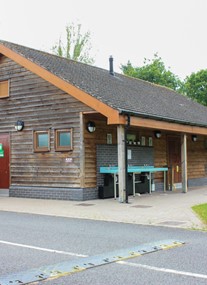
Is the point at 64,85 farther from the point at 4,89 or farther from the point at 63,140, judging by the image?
the point at 4,89

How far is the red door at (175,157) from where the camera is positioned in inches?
826

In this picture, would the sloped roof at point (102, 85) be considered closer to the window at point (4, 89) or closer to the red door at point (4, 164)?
the window at point (4, 89)

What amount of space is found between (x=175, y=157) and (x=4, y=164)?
8.06m

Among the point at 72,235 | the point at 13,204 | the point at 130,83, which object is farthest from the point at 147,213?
the point at 130,83

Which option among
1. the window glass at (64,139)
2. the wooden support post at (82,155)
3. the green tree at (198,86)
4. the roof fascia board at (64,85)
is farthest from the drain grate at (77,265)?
the green tree at (198,86)

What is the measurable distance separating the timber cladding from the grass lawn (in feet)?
14.9

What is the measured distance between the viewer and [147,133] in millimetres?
19141

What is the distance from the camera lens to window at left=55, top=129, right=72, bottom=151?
52.5 feet

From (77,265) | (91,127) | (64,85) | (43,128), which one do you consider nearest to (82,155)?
(91,127)

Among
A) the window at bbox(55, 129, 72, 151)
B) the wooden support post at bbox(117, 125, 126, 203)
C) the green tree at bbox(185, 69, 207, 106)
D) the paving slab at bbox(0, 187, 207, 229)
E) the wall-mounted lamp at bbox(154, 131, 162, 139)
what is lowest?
the paving slab at bbox(0, 187, 207, 229)

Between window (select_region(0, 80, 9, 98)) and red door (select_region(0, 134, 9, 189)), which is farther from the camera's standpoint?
window (select_region(0, 80, 9, 98))

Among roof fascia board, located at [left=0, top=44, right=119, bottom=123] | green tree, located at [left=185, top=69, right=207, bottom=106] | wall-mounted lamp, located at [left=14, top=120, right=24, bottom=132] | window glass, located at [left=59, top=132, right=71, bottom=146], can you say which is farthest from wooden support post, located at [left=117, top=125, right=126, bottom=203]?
green tree, located at [left=185, top=69, right=207, bottom=106]

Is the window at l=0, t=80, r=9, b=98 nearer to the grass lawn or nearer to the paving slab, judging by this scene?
the paving slab

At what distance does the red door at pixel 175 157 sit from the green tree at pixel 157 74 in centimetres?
2614
